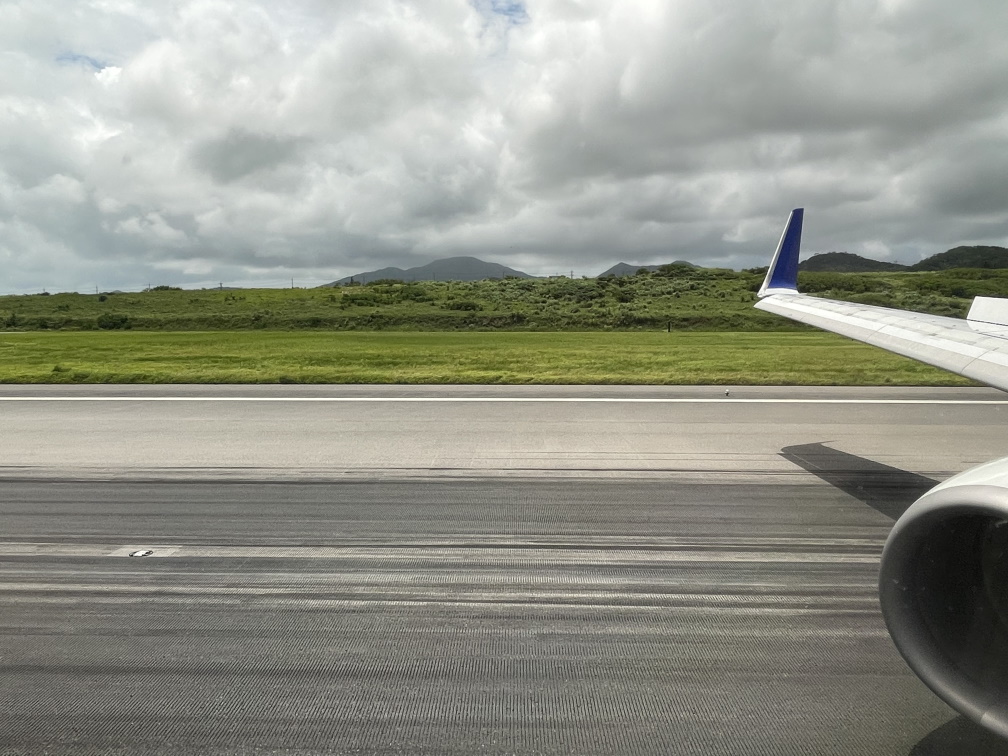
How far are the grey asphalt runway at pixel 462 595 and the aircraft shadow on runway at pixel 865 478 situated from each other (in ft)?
0.19

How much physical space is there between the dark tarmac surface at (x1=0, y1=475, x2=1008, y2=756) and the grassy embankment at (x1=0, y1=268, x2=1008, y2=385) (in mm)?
11450

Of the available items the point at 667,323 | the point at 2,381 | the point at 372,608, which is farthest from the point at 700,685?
the point at 667,323

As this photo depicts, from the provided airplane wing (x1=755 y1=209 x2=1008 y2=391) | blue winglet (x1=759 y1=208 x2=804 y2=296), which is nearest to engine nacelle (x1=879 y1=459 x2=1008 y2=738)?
airplane wing (x1=755 y1=209 x2=1008 y2=391)

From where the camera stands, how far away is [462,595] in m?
4.96

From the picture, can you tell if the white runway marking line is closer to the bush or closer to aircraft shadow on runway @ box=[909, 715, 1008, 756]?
aircraft shadow on runway @ box=[909, 715, 1008, 756]

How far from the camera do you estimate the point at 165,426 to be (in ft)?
38.1

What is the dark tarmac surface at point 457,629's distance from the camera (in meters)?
3.49

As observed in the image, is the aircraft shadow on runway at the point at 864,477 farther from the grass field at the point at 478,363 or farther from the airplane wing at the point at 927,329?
the grass field at the point at 478,363

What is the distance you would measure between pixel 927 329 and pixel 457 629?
5.17m

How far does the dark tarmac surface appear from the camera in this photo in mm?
3488

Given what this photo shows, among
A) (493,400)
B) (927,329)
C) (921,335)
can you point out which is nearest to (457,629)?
(921,335)

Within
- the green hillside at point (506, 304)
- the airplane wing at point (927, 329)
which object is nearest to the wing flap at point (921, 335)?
the airplane wing at point (927, 329)

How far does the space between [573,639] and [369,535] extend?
2.47 m

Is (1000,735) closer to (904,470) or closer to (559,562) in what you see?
(559,562)
